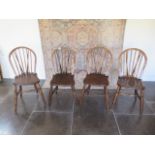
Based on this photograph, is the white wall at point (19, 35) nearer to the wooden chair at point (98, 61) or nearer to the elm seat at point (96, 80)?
the wooden chair at point (98, 61)

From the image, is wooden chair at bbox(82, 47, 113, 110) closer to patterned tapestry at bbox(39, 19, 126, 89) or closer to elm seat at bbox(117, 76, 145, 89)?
patterned tapestry at bbox(39, 19, 126, 89)

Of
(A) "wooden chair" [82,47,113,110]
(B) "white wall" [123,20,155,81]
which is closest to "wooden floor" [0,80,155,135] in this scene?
(A) "wooden chair" [82,47,113,110]

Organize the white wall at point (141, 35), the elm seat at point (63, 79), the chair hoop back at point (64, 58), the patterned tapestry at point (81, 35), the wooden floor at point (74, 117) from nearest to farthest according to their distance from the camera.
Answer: the wooden floor at point (74, 117) → the elm seat at point (63, 79) → the patterned tapestry at point (81, 35) → the chair hoop back at point (64, 58) → the white wall at point (141, 35)

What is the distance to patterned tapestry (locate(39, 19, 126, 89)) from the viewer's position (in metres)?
2.91

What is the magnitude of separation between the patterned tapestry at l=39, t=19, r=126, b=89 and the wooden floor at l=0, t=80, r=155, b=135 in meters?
0.74

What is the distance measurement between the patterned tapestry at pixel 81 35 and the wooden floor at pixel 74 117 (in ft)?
2.44

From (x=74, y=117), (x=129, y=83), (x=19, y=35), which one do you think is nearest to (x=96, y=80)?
(x=129, y=83)

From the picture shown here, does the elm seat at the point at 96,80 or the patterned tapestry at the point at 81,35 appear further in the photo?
the patterned tapestry at the point at 81,35

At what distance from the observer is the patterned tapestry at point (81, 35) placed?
291cm

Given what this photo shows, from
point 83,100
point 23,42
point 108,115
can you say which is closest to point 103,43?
point 83,100

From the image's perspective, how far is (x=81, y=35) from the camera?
3.01 m

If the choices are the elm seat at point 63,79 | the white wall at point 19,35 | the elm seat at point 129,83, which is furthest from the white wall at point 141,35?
the white wall at point 19,35
